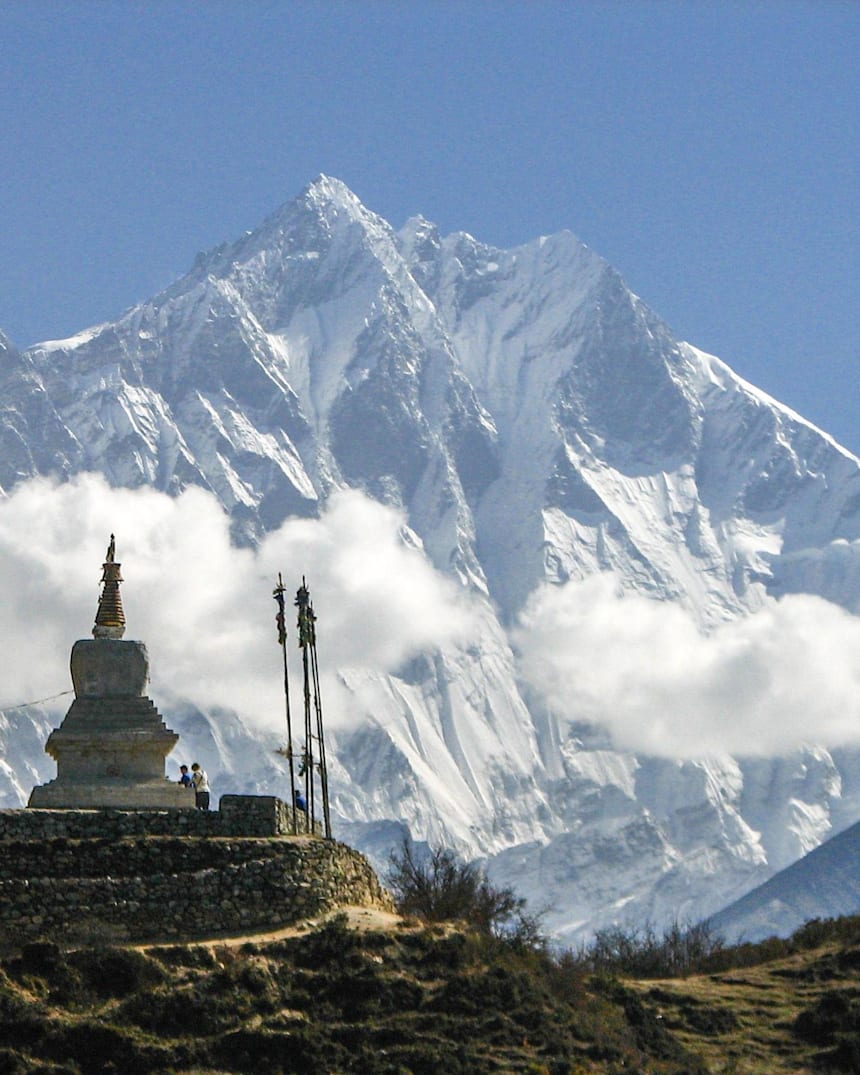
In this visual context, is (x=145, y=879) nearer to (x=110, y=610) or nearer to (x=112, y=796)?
(x=112, y=796)

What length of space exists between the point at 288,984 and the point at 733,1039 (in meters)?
10.4

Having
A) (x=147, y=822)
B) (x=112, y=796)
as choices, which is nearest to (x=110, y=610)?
(x=112, y=796)

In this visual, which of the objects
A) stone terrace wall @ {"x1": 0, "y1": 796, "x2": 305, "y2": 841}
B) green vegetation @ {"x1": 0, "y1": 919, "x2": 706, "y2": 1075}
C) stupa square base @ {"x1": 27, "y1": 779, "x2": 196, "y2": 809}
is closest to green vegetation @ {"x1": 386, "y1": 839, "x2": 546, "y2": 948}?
green vegetation @ {"x1": 0, "y1": 919, "x2": 706, "y2": 1075}

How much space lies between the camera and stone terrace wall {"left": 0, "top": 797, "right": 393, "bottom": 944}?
162 ft

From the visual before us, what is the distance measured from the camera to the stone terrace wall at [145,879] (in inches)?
1939

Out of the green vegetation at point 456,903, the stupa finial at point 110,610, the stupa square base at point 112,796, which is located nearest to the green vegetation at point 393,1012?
the green vegetation at point 456,903

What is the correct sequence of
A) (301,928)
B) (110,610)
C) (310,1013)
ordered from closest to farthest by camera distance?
(310,1013) → (301,928) → (110,610)

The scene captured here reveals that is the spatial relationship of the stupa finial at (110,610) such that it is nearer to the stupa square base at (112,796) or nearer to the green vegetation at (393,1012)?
the stupa square base at (112,796)

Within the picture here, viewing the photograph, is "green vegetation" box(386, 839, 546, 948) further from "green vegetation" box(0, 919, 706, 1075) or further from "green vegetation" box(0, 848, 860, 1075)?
"green vegetation" box(0, 919, 706, 1075)

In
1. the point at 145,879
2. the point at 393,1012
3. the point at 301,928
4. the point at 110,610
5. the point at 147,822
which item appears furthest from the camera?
the point at 110,610

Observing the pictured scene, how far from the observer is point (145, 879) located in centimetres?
5012

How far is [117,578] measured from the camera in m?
65.9

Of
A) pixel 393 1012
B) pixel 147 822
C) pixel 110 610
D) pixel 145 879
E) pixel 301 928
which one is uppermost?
pixel 110 610

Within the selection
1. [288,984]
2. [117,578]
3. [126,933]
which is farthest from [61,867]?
[117,578]
